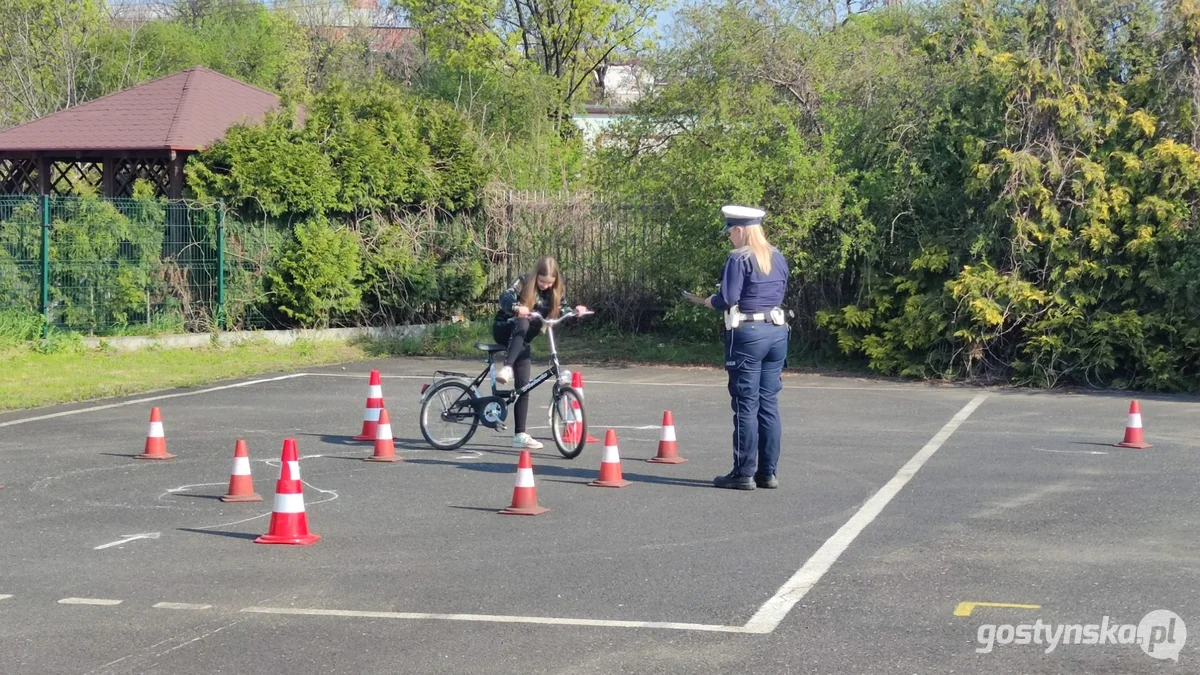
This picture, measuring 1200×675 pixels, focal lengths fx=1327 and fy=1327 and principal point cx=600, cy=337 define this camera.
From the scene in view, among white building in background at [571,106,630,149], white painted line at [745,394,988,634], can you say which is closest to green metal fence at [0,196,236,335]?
white building in background at [571,106,630,149]

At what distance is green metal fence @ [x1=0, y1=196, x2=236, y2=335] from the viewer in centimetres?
1906

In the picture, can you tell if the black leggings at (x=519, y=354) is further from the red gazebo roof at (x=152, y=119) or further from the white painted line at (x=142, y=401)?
the red gazebo roof at (x=152, y=119)

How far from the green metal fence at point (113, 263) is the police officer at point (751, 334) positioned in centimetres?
1281

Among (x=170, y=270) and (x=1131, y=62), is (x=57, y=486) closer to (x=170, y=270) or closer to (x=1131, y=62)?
(x=170, y=270)

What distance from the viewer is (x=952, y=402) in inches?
625

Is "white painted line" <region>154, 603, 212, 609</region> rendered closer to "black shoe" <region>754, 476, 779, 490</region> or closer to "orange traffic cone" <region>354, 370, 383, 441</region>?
"black shoe" <region>754, 476, 779, 490</region>

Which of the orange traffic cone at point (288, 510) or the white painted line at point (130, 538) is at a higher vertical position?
the orange traffic cone at point (288, 510)

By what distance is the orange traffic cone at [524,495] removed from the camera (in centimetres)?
896

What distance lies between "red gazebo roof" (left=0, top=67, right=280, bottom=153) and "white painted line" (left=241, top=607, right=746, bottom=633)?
1947 cm

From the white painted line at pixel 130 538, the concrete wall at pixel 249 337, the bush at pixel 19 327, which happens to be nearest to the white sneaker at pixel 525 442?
the white painted line at pixel 130 538

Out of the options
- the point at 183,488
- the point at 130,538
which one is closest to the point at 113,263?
the point at 183,488

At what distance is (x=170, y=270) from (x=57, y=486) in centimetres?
1111

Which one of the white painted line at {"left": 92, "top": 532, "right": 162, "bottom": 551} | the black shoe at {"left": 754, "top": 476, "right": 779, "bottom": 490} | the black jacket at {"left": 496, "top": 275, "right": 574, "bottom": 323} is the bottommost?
the white painted line at {"left": 92, "top": 532, "right": 162, "bottom": 551}

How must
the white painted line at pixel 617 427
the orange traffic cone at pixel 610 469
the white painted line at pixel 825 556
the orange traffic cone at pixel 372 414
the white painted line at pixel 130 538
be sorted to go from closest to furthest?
1. the white painted line at pixel 825 556
2. the white painted line at pixel 130 538
3. the orange traffic cone at pixel 610 469
4. the orange traffic cone at pixel 372 414
5. the white painted line at pixel 617 427
